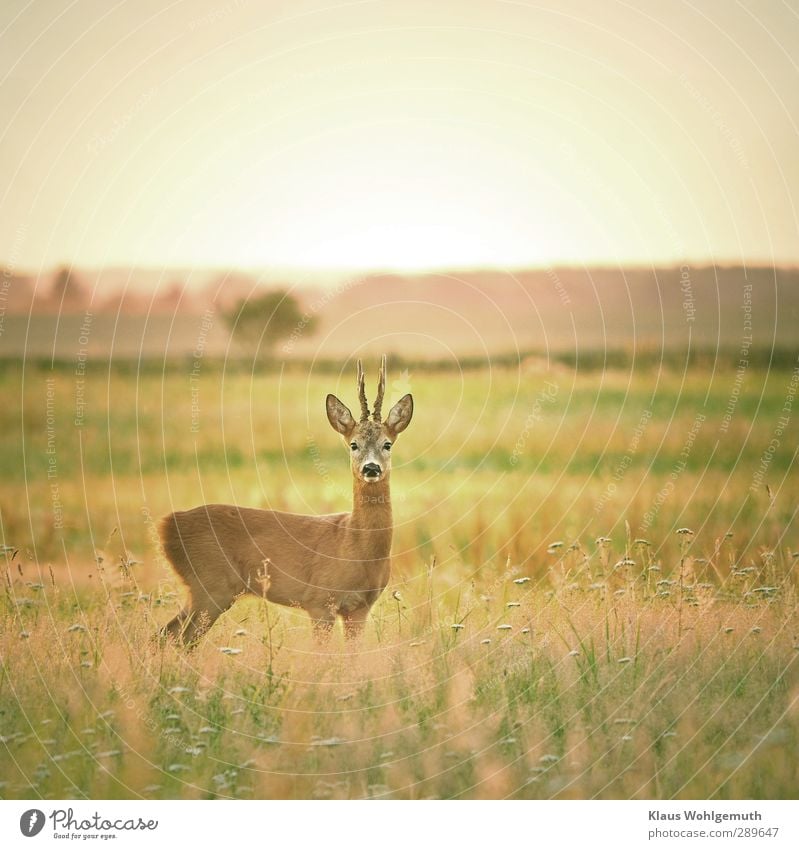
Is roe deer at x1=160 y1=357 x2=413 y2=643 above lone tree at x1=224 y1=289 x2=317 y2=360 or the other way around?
the other way around

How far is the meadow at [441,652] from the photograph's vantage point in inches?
255

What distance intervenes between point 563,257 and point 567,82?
4.76 ft

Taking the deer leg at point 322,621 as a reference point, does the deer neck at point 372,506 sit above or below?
above

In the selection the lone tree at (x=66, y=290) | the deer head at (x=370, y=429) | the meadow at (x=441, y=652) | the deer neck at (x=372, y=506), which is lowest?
the meadow at (x=441, y=652)

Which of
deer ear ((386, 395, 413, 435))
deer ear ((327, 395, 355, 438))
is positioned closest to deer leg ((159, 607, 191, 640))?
deer ear ((327, 395, 355, 438))

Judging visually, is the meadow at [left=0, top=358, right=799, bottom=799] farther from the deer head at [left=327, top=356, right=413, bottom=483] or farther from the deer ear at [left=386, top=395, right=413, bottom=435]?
the deer ear at [left=386, top=395, right=413, bottom=435]

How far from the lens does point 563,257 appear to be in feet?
31.0

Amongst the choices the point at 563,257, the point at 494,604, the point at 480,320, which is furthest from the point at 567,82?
the point at 494,604

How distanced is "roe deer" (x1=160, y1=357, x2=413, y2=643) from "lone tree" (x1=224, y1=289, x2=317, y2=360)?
891cm

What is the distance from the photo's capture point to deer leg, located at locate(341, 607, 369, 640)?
747cm
